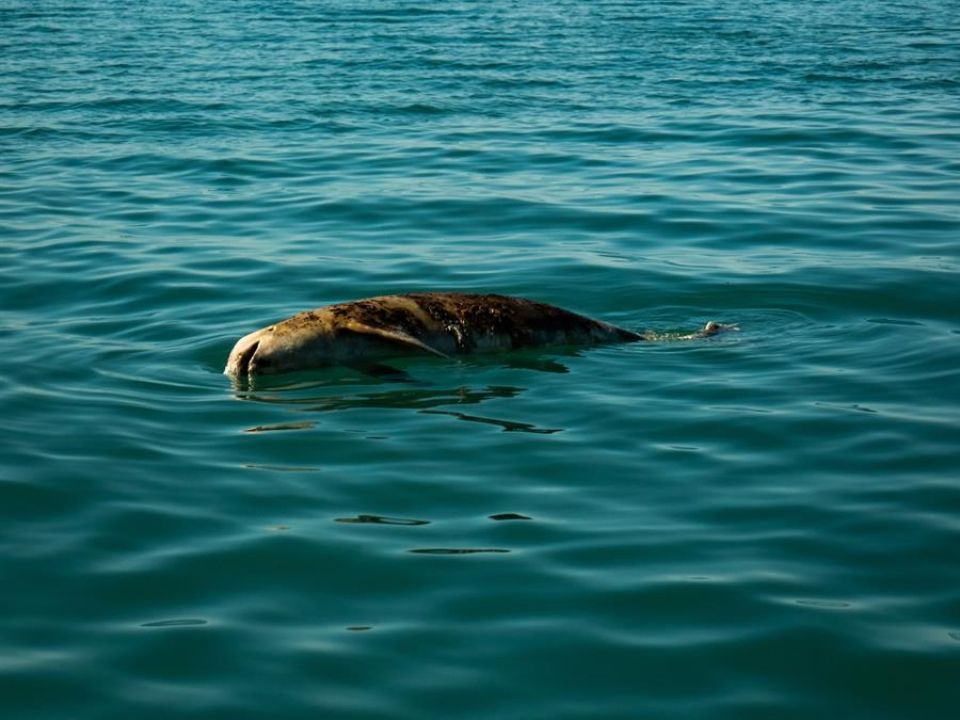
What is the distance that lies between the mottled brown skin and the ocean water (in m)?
0.21

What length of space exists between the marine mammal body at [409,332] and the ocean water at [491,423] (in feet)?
0.71

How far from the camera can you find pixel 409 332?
1044 centimetres

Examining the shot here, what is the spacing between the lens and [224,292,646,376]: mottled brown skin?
33.3ft

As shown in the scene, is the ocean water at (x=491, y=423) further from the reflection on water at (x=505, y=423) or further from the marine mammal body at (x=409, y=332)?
the marine mammal body at (x=409, y=332)

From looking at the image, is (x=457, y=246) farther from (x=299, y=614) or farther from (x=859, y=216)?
(x=299, y=614)

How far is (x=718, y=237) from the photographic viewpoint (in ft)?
48.1

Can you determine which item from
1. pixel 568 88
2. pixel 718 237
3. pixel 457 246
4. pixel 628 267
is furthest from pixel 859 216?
pixel 568 88

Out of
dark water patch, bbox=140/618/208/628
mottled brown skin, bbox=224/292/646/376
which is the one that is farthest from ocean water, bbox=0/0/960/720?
mottled brown skin, bbox=224/292/646/376

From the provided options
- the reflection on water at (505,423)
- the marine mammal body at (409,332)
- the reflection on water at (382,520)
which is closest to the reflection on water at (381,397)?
the reflection on water at (505,423)

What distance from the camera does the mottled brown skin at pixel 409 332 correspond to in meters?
10.1

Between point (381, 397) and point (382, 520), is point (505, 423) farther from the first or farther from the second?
point (382, 520)

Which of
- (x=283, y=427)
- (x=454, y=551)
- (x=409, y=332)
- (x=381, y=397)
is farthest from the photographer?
(x=409, y=332)

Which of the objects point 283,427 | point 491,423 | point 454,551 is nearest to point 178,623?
point 454,551

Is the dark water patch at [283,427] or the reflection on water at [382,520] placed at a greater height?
the reflection on water at [382,520]
